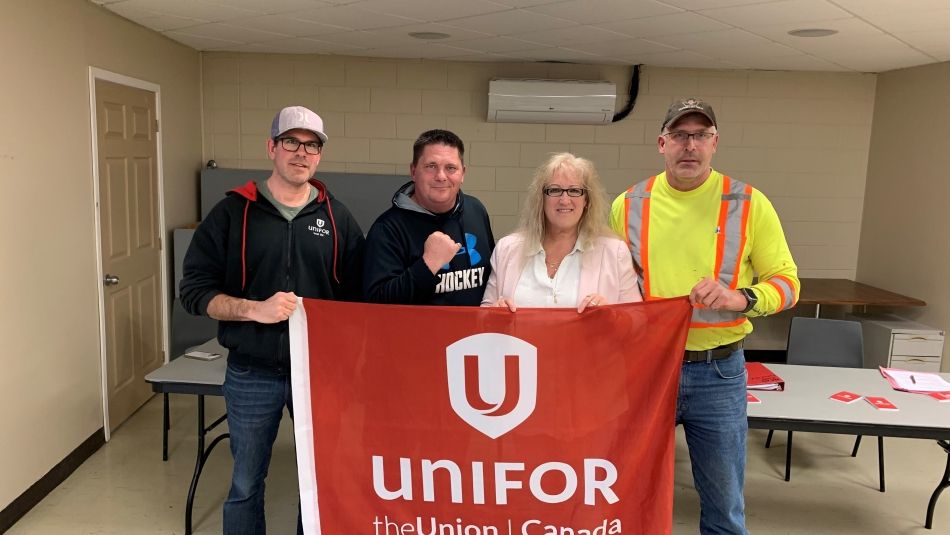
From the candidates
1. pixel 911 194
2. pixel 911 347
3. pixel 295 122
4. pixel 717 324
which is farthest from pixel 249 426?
pixel 911 194

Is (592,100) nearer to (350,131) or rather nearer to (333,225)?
(350,131)

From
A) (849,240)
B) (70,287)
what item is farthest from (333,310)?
(849,240)

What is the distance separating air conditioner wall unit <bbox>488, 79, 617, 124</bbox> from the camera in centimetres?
530

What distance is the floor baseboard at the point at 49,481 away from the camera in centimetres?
297

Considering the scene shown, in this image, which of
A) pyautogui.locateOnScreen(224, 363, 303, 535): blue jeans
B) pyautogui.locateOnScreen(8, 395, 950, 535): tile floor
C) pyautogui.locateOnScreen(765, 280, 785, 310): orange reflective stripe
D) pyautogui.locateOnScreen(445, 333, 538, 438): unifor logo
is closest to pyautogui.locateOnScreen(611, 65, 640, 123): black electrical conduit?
pyautogui.locateOnScreen(8, 395, 950, 535): tile floor

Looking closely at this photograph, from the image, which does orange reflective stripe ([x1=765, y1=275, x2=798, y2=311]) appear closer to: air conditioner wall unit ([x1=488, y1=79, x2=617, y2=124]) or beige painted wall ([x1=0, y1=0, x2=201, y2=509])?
beige painted wall ([x1=0, y1=0, x2=201, y2=509])

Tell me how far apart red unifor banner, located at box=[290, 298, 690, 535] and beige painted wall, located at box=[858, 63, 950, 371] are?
393cm

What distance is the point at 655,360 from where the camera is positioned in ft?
6.64

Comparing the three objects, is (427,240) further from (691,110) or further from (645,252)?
(691,110)

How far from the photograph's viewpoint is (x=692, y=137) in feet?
6.79

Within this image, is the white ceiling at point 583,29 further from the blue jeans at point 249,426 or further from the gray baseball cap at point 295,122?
the blue jeans at point 249,426

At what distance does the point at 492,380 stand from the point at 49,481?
256 centimetres

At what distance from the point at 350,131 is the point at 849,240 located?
14.4 ft

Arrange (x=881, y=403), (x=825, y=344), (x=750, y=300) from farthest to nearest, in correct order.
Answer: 1. (x=825, y=344)
2. (x=881, y=403)
3. (x=750, y=300)
